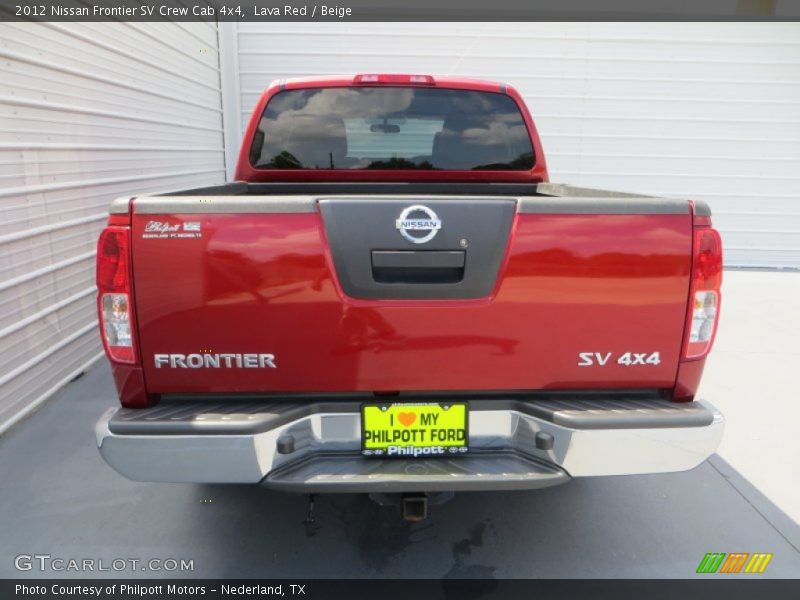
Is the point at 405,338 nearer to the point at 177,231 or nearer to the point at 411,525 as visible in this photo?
the point at 177,231

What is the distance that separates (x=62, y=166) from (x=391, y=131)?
9.02 feet

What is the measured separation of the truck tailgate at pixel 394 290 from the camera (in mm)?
1882

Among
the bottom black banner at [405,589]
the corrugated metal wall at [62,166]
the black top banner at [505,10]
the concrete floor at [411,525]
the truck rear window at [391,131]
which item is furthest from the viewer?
the black top banner at [505,10]

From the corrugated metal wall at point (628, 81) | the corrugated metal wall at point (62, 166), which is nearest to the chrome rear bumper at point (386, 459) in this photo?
the corrugated metal wall at point (62, 166)

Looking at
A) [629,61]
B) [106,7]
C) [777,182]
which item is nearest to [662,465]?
[106,7]

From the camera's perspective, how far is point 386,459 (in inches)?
80.0

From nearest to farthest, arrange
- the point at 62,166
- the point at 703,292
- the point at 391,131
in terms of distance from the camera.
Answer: the point at 703,292 → the point at 391,131 → the point at 62,166

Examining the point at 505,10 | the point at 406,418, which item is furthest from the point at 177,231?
the point at 505,10

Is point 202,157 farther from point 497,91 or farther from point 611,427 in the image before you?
point 611,427

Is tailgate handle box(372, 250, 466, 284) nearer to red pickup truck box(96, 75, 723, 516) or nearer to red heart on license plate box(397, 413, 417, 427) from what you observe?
red pickup truck box(96, 75, 723, 516)

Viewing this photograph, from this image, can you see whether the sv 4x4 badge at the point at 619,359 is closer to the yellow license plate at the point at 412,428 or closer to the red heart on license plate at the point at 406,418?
the yellow license plate at the point at 412,428

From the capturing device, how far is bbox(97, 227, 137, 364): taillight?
1.89m

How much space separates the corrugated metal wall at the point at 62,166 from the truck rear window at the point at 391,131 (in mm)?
1785

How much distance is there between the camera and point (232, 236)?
1.87 m
